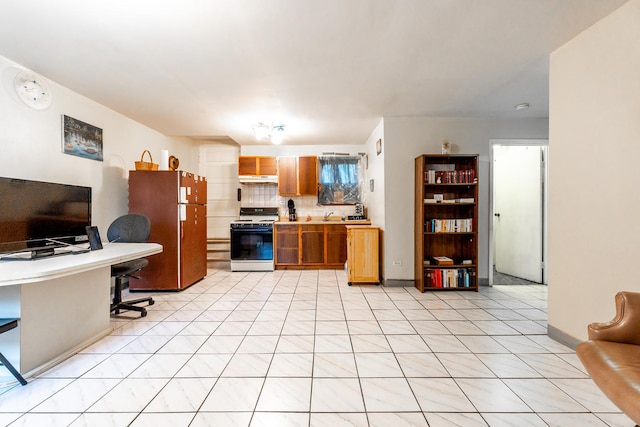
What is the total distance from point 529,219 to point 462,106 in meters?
2.22

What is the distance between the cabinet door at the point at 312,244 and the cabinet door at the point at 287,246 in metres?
0.13

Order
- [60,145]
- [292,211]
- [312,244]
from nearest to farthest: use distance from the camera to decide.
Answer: [60,145] → [312,244] → [292,211]

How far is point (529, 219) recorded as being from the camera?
4211 mm

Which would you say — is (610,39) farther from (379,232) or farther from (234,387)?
(234,387)

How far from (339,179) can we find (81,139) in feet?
12.9

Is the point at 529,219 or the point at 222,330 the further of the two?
the point at 529,219

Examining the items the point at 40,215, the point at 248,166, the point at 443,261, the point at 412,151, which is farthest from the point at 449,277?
the point at 40,215

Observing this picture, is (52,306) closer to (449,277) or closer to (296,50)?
(296,50)

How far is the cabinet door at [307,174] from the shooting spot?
207 inches

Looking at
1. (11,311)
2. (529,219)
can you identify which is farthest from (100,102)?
(529,219)

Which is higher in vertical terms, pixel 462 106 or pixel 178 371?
pixel 462 106

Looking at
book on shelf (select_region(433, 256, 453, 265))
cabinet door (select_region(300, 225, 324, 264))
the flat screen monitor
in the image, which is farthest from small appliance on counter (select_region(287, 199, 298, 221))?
the flat screen monitor

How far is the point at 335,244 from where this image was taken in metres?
5.02

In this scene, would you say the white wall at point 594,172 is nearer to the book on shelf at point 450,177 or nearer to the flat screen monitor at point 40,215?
the book on shelf at point 450,177
